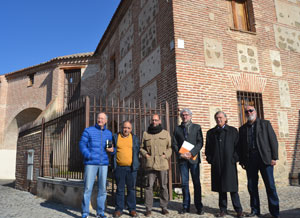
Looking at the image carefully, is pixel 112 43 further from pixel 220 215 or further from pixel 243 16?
pixel 220 215

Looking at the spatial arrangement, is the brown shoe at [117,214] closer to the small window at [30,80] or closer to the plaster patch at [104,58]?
the plaster patch at [104,58]

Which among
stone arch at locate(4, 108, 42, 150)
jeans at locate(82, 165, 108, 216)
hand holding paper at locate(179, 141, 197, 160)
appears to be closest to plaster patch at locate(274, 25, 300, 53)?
hand holding paper at locate(179, 141, 197, 160)

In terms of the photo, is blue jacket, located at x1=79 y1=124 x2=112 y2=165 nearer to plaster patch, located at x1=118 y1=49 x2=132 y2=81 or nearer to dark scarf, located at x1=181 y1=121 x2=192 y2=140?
dark scarf, located at x1=181 y1=121 x2=192 y2=140

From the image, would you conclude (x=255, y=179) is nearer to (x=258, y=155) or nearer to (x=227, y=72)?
(x=258, y=155)

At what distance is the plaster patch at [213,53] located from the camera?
22.4ft

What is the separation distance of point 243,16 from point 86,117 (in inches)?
236

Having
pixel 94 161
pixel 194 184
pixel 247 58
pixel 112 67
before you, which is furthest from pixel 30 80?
pixel 194 184

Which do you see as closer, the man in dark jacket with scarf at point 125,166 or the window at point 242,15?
the man in dark jacket with scarf at point 125,166

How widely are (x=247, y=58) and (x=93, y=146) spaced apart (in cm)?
532

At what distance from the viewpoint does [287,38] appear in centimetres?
802

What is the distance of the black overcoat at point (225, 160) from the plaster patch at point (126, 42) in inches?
262

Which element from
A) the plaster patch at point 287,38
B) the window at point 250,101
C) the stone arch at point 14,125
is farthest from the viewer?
the stone arch at point 14,125

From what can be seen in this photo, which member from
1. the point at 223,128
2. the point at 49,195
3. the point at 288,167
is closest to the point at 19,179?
the point at 49,195

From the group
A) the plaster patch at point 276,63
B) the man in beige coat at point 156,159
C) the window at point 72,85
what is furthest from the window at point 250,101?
the window at point 72,85
